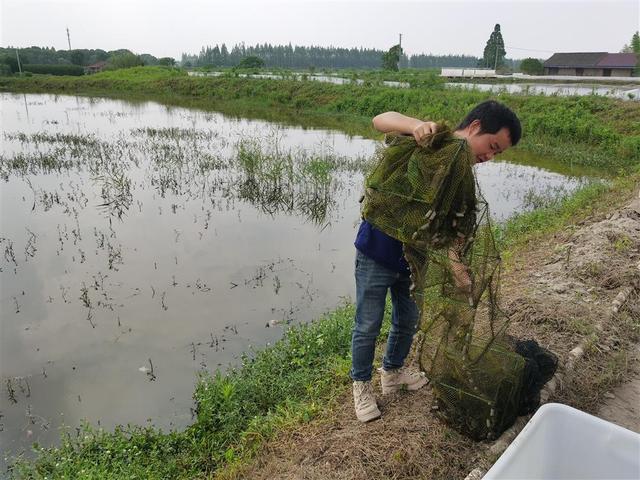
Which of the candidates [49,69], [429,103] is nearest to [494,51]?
[429,103]

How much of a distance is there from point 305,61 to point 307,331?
93735mm

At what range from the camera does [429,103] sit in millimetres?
18922

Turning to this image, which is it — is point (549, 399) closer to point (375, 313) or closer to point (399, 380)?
point (399, 380)

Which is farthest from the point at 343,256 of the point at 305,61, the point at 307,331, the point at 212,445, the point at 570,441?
the point at 305,61

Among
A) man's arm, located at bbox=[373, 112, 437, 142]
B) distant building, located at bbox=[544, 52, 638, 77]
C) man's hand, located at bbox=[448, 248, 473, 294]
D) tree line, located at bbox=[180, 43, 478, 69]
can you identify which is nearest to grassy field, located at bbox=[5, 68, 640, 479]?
man's hand, located at bbox=[448, 248, 473, 294]

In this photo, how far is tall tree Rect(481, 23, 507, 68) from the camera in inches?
1983

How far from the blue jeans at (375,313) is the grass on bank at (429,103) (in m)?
2.48

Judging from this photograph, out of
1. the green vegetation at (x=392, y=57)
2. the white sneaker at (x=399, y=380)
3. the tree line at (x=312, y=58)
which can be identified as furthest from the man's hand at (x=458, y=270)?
the tree line at (x=312, y=58)

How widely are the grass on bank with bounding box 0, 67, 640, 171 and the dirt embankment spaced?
75.1 inches

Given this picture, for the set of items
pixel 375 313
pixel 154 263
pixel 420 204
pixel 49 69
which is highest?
pixel 49 69

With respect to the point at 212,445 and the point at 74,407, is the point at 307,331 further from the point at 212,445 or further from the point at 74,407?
the point at 74,407

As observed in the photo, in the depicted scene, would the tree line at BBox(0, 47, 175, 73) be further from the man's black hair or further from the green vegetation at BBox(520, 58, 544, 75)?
the man's black hair

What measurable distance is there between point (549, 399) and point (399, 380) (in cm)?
87

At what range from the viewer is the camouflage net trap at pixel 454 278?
2.06m
